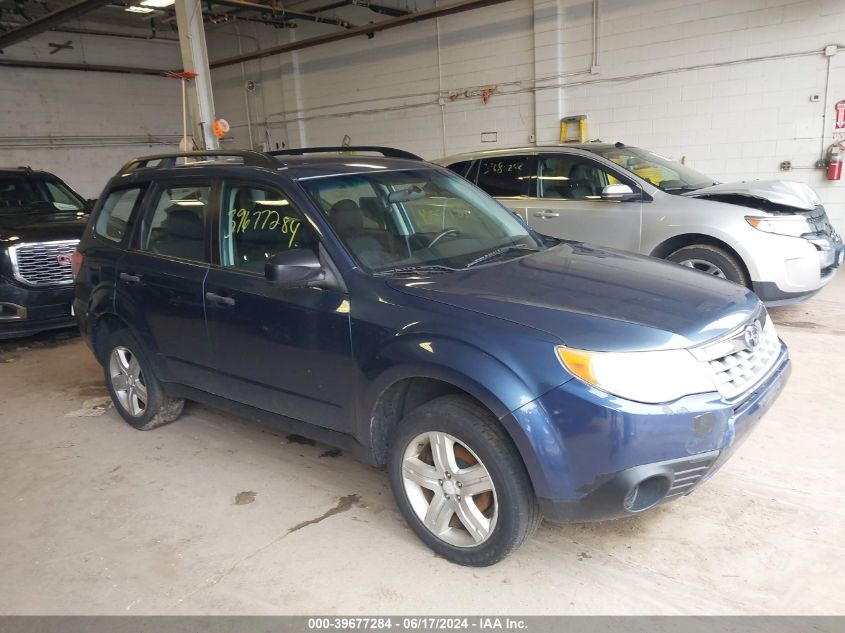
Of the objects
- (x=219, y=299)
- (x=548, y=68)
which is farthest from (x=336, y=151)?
(x=548, y=68)

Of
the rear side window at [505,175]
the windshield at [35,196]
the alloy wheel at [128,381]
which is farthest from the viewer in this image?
the windshield at [35,196]

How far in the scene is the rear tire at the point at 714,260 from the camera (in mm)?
Answer: 5266

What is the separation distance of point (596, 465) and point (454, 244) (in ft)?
4.44

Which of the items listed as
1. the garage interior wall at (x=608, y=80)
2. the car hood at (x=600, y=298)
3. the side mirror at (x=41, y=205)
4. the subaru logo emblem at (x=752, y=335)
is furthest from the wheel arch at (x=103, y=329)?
the garage interior wall at (x=608, y=80)

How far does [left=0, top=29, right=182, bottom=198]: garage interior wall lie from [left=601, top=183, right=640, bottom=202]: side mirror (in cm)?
1391

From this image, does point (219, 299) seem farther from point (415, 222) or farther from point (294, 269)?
point (415, 222)

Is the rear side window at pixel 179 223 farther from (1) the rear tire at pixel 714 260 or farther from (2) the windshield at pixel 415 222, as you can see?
(1) the rear tire at pixel 714 260

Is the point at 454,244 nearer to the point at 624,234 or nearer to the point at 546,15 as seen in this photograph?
the point at 624,234

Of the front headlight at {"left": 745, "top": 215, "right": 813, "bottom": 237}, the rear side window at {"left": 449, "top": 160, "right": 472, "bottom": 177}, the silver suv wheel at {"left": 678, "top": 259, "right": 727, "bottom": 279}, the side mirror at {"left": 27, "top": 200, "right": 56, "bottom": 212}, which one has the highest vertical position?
the rear side window at {"left": 449, "top": 160, "right": 472, "bottom": 177}

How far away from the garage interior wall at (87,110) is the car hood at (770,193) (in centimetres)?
1450

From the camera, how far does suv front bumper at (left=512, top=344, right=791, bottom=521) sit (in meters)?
2.04

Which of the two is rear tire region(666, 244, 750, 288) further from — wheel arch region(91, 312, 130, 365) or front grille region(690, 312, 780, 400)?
wheel arch region(91, 312, 130, 365)

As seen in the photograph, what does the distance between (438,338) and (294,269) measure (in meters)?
0.71

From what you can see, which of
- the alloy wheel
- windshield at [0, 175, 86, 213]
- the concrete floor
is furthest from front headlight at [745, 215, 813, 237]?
windshield at [0, 175, 86, 213]
